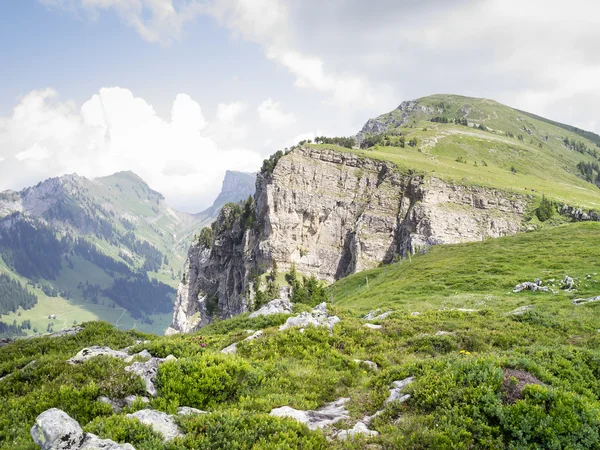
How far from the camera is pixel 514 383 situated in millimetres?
9398

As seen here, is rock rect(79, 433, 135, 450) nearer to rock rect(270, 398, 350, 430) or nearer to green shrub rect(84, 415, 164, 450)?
green shrub rect(84, 415, 164, 450)

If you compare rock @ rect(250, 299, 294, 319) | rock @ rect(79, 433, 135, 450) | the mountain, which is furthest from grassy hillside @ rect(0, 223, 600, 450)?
the mountain

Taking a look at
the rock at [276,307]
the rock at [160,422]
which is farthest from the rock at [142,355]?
the rock at [276,307]

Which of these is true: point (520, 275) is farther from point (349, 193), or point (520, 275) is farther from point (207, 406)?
point (349, 193)

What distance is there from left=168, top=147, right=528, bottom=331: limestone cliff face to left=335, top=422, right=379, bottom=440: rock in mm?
113173

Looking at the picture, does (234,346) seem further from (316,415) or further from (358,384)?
(316,415)

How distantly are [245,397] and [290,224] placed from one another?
134 metres

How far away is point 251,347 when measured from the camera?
16250mm

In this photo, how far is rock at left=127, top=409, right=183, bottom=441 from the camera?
27.2 ft

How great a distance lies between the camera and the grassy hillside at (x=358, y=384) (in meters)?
8.24

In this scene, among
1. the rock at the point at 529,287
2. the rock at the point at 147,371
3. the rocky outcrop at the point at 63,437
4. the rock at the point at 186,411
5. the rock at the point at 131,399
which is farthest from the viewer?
the rock at the point at 529,287

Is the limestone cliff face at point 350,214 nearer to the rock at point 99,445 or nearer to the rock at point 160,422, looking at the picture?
the rock at point 160,422

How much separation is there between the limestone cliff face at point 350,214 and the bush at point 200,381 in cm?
11226

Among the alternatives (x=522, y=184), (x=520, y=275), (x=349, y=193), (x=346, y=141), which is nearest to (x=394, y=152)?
(x=346, y=141)
